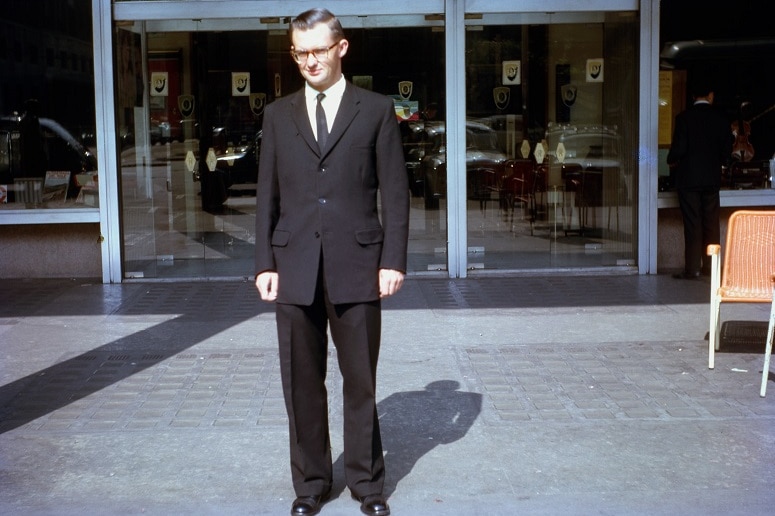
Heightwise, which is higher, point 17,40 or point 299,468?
point 17,40

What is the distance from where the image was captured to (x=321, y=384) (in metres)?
4.71

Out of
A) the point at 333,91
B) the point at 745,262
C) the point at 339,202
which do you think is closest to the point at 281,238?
the point at 339,202

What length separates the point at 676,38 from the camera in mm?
10938

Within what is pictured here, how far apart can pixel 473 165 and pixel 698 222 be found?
222cm

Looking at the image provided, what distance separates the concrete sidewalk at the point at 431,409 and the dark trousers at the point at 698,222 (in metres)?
0.87

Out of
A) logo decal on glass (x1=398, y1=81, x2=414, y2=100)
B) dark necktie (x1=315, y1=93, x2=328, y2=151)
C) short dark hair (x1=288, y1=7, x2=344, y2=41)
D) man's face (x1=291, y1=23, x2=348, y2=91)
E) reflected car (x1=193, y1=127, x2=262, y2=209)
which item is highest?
logo decal on glass (x1=398, y1=81, x2=414, y2=100)

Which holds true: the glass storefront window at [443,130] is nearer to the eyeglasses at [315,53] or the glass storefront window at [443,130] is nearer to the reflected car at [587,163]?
the reflected car at [587,163]

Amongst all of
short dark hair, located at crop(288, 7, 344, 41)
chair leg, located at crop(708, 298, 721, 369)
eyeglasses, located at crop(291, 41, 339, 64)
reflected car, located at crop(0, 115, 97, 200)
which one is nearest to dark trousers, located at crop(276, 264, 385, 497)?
eyeglasses, located at crop(291, 41, 339, 64)

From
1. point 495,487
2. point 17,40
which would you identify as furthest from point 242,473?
point 17,40

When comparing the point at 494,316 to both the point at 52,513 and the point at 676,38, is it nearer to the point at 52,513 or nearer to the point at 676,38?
the point at 676,38

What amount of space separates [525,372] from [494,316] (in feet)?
6.23

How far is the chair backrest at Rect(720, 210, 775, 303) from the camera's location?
7027 mm

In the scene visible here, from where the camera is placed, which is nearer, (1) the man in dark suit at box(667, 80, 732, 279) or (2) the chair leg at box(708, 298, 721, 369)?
(2) the chair leg at box(708, 298, 721, 369)

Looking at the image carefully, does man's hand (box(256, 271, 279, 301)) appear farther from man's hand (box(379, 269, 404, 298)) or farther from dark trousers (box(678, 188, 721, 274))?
dark trousers (box(678, 188, 721, 274))
